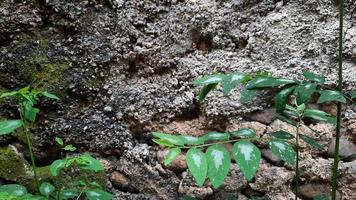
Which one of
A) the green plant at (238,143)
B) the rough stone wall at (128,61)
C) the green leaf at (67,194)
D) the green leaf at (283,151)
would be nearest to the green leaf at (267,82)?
the green plant at (238,143)

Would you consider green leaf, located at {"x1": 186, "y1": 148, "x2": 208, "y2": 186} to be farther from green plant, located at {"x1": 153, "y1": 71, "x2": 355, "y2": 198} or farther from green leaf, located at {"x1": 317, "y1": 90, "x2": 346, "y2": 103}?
green leaf, located at {"x1": 317, "y1": 90, "x2": 346, "y2": 103}

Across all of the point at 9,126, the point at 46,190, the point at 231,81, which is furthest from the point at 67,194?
the point at 231,81

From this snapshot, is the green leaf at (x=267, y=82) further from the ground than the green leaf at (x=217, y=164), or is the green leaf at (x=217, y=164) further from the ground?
the green leaf at (x=267, y=82)

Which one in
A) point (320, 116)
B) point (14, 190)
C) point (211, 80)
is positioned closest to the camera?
point (211, 80)

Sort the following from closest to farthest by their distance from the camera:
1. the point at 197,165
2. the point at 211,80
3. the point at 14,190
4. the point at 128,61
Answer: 1. the point at 197,165
2. the point at 211,80
3. the point at 14,190
4. the point at 128,61

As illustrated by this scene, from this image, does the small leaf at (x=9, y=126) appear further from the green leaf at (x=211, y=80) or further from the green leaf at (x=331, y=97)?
the green leaf at (x=331, y=97)

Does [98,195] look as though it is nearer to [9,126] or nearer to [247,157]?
[9,126]
